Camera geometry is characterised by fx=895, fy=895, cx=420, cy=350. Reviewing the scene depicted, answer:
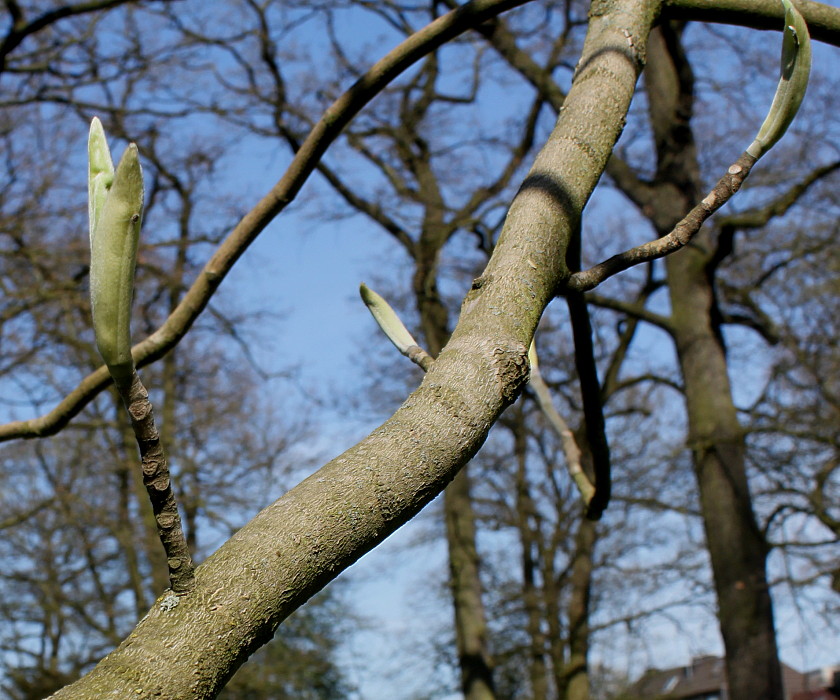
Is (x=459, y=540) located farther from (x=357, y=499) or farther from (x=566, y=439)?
(x=357, y=499)

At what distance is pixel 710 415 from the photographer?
6805 millimetres

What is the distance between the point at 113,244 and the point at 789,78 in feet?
3.13

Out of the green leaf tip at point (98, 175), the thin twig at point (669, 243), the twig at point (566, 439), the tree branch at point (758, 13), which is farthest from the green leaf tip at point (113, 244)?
the tree branch at point (758, 13)

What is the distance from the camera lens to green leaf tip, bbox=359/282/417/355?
1.48 metres


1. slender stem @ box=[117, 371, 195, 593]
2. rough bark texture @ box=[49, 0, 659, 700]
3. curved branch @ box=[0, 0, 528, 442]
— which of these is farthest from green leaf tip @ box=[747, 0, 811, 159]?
slender stem @ box=[117, 371, 195, 593]

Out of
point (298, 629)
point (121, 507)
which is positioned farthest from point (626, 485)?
point (121, 507)

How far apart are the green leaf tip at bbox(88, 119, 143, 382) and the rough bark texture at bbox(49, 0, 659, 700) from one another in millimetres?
206

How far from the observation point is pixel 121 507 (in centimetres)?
1273

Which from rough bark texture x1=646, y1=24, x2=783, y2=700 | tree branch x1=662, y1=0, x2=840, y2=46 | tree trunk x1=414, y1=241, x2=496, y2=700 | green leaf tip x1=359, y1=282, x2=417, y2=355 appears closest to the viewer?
green leaf tip x1=359, y1=282, x2=417, y2=355

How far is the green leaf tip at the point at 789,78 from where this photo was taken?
1198mm

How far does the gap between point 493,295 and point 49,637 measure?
15008 millimetres

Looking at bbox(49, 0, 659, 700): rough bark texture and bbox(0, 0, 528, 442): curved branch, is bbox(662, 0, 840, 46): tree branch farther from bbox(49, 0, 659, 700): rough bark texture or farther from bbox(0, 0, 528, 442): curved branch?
bbox(49, 0, 659, 700): rough bark texture

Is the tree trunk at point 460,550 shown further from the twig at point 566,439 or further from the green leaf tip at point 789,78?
the green leaf tip at point 789,78

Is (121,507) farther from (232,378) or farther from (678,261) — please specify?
(678,261)
